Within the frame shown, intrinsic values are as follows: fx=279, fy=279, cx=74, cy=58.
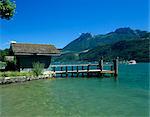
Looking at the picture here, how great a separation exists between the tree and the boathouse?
2061cm

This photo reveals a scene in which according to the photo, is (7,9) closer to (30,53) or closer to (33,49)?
(30,53)

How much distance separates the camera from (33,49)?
146 ft

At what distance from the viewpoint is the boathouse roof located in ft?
141

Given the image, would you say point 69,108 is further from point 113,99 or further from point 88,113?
point 113,99

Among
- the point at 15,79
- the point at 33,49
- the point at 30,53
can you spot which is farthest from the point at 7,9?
the point at 33,49

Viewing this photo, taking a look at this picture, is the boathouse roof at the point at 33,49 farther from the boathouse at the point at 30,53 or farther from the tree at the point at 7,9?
the tree at the point at 7,9

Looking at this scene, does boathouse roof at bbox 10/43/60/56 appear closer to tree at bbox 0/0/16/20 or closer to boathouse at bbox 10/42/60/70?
boathouse at bbox 10/42/60/70

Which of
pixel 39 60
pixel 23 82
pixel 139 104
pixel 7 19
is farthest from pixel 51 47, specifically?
pixel 139 104

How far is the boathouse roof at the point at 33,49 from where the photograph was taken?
4286 centimetres

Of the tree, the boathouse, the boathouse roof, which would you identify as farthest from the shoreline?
the tree

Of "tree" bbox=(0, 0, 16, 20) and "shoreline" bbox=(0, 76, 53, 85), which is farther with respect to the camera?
"shoreline" bbox=(0, 76, 53, 85)

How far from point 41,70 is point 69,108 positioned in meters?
23.3

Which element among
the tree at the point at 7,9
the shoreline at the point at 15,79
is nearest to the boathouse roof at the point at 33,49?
the shoreline at the point at 15,79

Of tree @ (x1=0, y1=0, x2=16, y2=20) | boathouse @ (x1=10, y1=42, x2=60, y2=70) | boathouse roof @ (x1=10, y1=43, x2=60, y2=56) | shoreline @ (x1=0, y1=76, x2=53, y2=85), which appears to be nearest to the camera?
tree @ (x1=0, y1=0, x2=16, y2=20)
